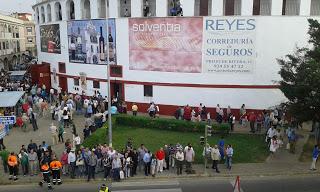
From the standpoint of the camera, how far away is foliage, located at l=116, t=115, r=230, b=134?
25.6 metres

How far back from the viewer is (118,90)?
109 feet

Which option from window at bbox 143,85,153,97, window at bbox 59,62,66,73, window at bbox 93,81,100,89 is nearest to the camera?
window at bbox 143,85,153,97

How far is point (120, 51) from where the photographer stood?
32125 mm

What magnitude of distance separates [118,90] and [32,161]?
1485cm

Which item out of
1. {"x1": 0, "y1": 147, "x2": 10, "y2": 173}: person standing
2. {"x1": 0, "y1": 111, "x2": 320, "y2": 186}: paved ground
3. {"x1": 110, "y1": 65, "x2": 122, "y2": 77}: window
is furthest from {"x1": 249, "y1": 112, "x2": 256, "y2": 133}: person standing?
{"x1": 0, "y1": 147, "x2": 10, "y2": 173}: person standing

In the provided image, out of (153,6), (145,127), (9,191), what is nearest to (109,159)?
(9,191)

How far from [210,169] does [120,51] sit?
15.4m

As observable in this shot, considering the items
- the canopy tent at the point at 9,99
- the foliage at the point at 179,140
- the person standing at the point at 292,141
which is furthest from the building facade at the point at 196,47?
the canopy tent at the point at 9,99

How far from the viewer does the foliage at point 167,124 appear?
84.0 feet

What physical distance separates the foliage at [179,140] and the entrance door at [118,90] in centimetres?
562

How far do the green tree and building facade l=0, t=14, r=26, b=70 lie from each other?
54502mm

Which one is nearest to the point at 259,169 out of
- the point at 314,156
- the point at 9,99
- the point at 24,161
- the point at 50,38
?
the point at 314,156

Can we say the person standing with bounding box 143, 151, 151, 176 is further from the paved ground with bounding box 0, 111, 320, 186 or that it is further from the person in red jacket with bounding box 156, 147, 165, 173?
the person in red jacket with bounding box 156, 147, 165, 173

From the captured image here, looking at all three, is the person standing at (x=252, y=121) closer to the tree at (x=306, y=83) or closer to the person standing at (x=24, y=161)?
the tree at (x=306, y=83)
